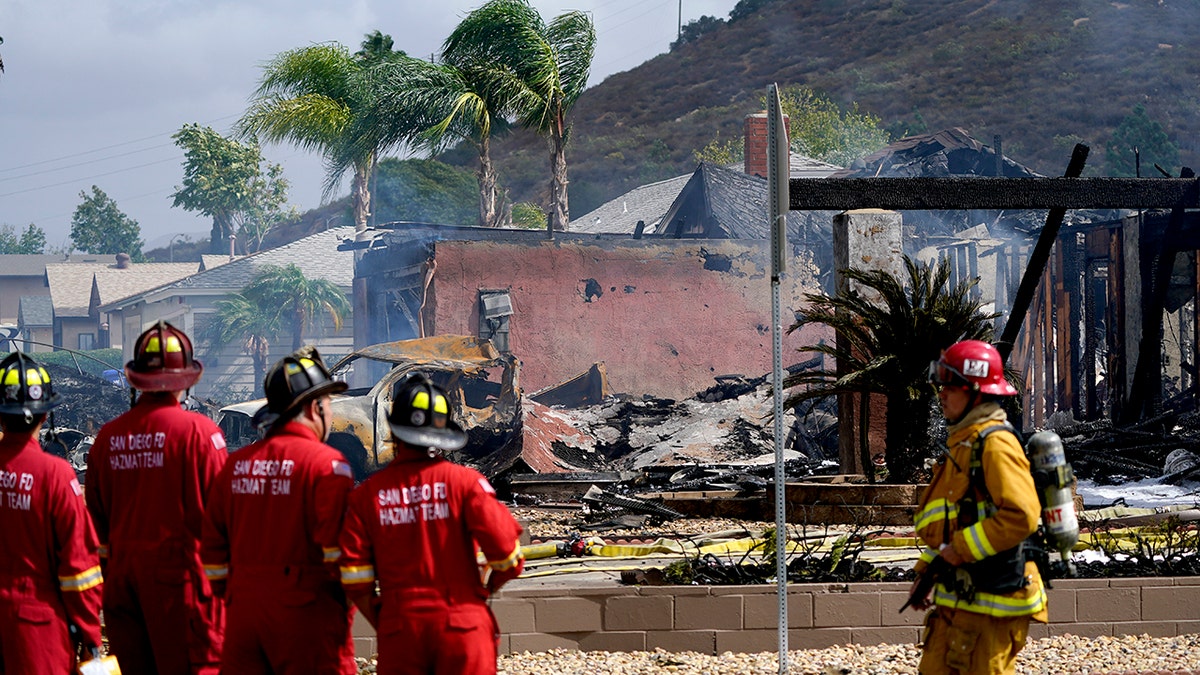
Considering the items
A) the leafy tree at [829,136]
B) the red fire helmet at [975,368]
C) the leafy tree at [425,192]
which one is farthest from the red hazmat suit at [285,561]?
the leafy tree at [829,136]

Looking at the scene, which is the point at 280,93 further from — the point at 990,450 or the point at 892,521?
the point at 990,450

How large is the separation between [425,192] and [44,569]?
207 ft

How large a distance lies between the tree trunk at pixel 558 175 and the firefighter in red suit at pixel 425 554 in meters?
28.9

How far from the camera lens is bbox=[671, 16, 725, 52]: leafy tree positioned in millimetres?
124625

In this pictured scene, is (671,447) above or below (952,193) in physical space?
below

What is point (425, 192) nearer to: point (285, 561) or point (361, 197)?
point (361, 197)

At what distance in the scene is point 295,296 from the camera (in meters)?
43.4

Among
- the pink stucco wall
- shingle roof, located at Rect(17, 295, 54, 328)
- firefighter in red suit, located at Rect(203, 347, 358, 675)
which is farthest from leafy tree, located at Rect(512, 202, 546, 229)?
firefighter in red suit, located at Rect(203, 347, 358, 675)

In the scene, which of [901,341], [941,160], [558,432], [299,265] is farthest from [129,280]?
[901,341]

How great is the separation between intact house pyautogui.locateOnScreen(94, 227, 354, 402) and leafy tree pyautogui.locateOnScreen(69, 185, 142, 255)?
205 feet

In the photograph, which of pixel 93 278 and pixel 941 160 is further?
pixel 93 278

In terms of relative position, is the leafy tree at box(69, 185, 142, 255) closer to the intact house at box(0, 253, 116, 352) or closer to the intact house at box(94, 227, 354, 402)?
the intact house at box(0, 253, 116, 352)

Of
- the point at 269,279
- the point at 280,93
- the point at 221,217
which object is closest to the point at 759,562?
the point at 280,93

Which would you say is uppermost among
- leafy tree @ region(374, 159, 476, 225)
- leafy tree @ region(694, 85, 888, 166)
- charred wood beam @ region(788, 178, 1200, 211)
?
→ leafy tree @ region(694, 85, 888, 166)
